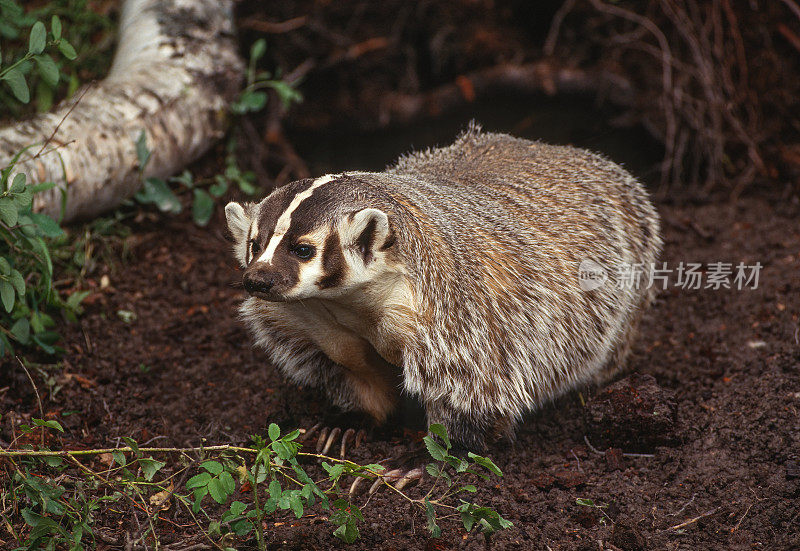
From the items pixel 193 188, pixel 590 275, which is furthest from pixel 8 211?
pixel 590 275

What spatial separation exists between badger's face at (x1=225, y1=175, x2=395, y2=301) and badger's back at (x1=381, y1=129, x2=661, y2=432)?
16 cm

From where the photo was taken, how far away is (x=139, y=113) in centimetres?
404

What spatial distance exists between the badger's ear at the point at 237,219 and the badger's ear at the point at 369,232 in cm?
40

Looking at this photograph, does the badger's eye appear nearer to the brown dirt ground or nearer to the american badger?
the american badger

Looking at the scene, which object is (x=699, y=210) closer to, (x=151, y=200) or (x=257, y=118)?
(x=257, y=118)

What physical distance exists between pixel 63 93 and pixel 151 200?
0.96m

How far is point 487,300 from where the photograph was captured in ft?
9.23

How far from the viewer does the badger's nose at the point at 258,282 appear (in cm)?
223

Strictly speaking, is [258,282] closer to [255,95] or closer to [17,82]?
[17,82]

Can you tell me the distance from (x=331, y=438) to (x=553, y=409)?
2.98ft

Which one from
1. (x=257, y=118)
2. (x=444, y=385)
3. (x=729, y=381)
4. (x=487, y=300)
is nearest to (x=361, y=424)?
(x=444, y=385)

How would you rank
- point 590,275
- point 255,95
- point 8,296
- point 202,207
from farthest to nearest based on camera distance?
point 255,95
point 202,207
point 590,275
point 8,296

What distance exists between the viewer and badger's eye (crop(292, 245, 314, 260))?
237 cm

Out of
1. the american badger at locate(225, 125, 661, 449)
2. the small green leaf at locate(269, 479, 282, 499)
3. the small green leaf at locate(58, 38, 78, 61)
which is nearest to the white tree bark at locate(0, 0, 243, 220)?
the small green leaf at locate(58, 38, 78, 61)
